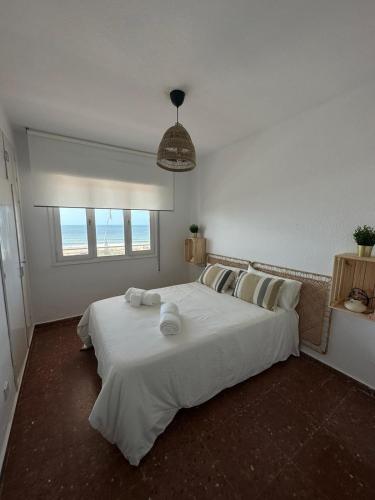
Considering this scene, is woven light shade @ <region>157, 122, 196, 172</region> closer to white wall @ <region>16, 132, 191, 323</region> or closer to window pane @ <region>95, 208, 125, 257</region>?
window pane @ <region>95, 208, 125, 257</region>

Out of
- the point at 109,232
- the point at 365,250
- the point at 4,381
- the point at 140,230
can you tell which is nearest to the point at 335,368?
→ the point at 365,250

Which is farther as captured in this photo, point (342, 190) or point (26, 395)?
point (342, 190)

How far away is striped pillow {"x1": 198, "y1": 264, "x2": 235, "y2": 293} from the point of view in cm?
263

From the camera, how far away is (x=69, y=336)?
8.41 ft

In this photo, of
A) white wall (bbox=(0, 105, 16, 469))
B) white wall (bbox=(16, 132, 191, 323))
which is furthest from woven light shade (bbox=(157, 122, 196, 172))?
white wall (bbox=(16, 132, 191, 323))

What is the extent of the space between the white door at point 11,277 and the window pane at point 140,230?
161 centimetres

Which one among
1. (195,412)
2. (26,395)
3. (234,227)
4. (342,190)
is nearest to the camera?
(195,412)

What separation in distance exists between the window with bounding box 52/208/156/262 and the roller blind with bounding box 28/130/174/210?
0.58 ft

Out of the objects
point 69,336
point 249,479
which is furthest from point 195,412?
point 69,336

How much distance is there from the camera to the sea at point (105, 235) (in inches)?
115

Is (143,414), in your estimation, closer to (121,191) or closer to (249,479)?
(249,479)

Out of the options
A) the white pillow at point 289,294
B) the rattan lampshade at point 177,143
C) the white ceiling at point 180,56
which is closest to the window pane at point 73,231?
the white ceiling at point 180,56

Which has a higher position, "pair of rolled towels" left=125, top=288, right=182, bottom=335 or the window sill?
the window sill

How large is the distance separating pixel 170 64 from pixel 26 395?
Result: 2845mm
